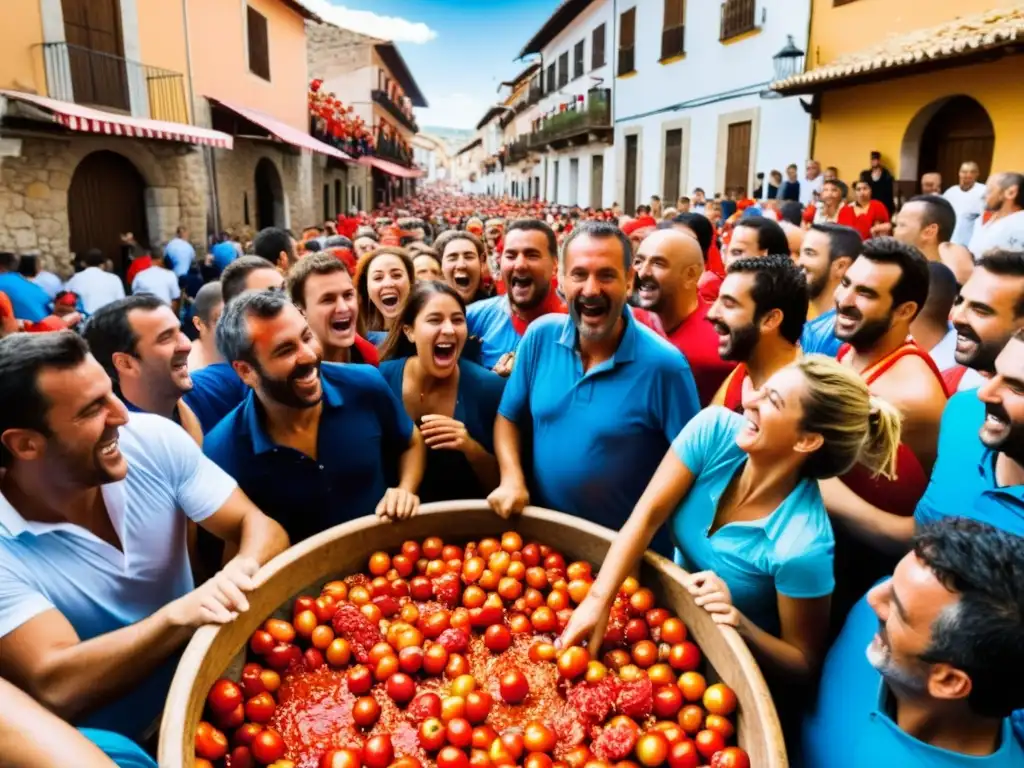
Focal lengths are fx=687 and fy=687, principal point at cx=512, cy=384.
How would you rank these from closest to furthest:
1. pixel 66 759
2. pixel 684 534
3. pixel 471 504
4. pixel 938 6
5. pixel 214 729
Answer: pixel 66 759, pixel 214 729, pixel 684 534, pixel 471 504, pixel 938 6

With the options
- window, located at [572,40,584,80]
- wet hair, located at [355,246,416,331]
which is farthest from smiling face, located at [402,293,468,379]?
window, located at [572,40,584,80]

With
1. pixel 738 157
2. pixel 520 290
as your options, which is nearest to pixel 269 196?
pixel 738 157

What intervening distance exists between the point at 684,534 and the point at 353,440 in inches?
50.8

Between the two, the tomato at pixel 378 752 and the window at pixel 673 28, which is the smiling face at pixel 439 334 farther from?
the window at pixel 673 28

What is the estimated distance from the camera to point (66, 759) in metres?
1.36

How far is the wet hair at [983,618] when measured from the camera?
4.36 feet

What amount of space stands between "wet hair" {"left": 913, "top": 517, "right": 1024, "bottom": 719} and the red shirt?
2.06m

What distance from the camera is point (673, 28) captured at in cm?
1753

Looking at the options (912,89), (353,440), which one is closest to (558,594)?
(353,440)

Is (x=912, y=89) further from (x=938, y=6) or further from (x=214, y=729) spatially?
(x=214, y=729)

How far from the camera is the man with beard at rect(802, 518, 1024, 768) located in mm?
1342

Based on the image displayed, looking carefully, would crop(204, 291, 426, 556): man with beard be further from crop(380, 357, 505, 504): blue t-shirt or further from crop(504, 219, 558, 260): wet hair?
crop(504, 219, 558, 260): wet hair

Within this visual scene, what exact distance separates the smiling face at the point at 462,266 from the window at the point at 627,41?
18143 mm

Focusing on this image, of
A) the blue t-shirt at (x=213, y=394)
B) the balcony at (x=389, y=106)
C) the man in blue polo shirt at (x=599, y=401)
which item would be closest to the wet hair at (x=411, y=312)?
the man in blue polo shirt at (x=599, y=401)
